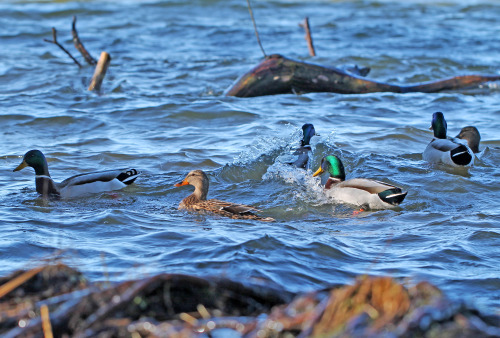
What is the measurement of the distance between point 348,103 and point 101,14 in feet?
43.8

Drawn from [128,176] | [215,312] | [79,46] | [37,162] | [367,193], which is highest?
[215,312]

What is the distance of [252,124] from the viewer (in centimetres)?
1096

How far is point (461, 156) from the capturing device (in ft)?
29.7

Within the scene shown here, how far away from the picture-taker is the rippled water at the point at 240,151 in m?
5.42

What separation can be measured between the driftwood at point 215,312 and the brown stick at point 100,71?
9528mm

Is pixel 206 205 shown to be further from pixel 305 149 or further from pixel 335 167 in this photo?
pixel 305 149

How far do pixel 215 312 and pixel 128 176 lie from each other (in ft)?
15.5

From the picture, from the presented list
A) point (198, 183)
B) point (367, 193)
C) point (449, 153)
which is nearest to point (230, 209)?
point (198, 183)

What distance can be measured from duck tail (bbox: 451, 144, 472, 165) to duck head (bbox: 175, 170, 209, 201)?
3206 mm

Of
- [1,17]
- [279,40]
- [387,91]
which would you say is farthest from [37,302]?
[1,17]

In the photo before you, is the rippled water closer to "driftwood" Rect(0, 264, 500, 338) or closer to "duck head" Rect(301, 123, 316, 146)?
"duck head" Rect(301, 123, 316, 146)

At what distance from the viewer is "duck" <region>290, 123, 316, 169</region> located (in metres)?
9.13

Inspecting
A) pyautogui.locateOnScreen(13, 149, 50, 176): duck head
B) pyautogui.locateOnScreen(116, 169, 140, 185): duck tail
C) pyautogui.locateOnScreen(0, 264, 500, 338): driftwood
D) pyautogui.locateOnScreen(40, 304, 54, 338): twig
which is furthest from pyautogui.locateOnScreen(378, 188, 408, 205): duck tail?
pyautogui.locateOnScreen(40, 304, 54, 338): twig

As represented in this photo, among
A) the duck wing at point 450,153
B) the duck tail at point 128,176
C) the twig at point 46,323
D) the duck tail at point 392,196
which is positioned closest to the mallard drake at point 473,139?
the duck wing at point 450,153
